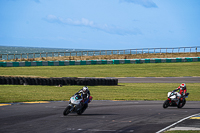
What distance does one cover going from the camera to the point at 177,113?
16.0 meters

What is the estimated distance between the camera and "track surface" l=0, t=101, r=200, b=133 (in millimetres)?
11172

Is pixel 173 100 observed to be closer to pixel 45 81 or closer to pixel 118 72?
pixel 45 81

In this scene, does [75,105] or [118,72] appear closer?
[75,105]

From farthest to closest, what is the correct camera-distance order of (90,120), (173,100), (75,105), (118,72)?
(118,72), (173,100), (75,105), (90,120)

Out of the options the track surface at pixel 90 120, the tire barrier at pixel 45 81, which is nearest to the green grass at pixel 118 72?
the tire barrier at pixel 45 81

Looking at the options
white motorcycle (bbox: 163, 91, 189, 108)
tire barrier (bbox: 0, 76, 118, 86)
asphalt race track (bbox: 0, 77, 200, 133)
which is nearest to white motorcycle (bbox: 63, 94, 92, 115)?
asphalt race track (bbox: 0, 77, 200, 133)

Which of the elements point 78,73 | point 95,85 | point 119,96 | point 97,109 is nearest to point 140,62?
point 78,73

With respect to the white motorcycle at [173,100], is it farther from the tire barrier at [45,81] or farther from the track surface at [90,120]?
the tire barrier at [45,81]

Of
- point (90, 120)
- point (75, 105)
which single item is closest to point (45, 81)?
point (75, 105)

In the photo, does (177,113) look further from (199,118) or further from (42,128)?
(42,128)

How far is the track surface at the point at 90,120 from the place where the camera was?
1117 cm

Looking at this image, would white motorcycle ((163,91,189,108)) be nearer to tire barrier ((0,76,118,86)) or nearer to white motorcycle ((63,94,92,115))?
white motorcycle ((63,94,92,115))

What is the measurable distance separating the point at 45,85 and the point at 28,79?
1745 mm

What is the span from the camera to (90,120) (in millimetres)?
13203
